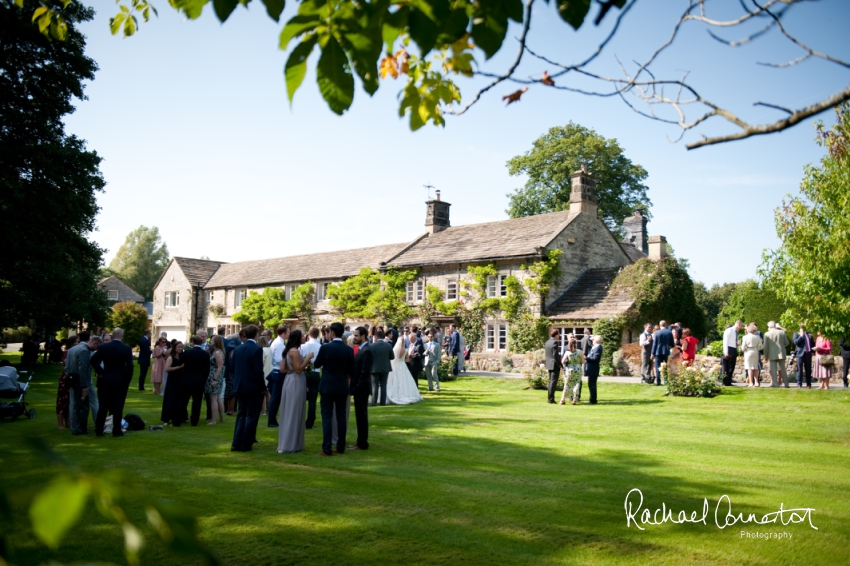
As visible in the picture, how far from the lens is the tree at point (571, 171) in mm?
49469

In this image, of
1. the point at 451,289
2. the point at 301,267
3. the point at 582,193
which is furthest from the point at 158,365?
the point at 301,267

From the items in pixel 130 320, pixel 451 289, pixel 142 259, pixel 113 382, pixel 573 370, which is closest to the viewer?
pixel 113 382

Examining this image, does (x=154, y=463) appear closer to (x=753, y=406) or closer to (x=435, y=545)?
(x=435, y=545)

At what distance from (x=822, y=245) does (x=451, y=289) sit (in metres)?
21.4

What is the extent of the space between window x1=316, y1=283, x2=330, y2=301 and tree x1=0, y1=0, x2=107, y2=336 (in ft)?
63.4

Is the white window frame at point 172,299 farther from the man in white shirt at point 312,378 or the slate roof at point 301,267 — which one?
the man in white shirt at point 312,378

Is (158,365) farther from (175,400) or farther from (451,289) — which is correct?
(451,289)

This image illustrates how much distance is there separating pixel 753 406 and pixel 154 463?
46.4ft

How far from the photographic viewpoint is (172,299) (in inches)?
2135

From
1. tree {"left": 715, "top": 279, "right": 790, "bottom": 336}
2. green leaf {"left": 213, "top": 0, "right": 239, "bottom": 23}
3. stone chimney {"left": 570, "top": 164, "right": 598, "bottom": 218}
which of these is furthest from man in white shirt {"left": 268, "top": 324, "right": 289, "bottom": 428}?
tree {"left": 715, "top": 279, "right": 790, "bottom": 336}

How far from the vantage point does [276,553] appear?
5.48m

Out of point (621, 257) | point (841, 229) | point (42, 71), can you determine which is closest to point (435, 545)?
point (841, 229)

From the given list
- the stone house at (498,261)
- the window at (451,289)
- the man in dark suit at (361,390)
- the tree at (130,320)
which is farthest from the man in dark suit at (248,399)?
the tree at (130,320)
